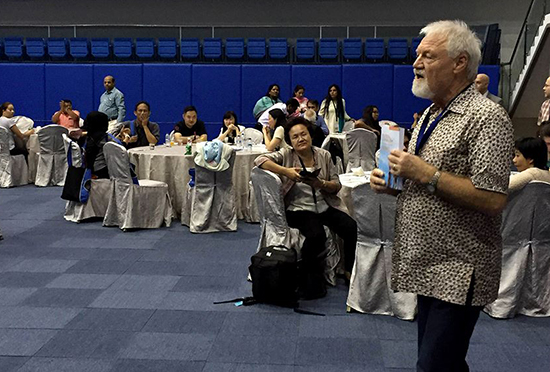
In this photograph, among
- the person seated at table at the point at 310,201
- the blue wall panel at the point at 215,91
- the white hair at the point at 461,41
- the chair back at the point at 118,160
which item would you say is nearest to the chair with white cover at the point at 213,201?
the chair back at the point at 118,160

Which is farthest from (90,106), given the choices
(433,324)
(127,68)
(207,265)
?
(433,324)

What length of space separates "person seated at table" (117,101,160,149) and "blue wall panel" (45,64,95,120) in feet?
19.9

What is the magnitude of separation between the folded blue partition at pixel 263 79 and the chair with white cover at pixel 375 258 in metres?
9.55

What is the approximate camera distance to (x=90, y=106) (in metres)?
13.8

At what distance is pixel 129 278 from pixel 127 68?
942cm

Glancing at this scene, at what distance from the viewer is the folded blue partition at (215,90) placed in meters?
13.5

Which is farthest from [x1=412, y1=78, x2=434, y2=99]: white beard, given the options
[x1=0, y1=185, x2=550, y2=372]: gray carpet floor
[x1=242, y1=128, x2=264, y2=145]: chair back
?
[x1=242, y1=128, x2=264, y2=145]: chair back

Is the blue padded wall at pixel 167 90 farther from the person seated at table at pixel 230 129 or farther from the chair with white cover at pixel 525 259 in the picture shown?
the chair with white cover at pixel 525 259

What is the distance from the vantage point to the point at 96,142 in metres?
6.80

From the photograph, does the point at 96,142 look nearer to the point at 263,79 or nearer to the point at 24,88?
the point at 263,79

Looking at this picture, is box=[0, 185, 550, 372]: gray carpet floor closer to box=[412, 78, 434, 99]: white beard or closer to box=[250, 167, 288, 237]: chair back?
box=[250, 167, 288, 237]: chair back

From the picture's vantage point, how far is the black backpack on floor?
429 centimetres

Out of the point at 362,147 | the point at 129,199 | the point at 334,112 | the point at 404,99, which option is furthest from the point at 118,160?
the point at 404,99

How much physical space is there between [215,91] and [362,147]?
6.08 metres
